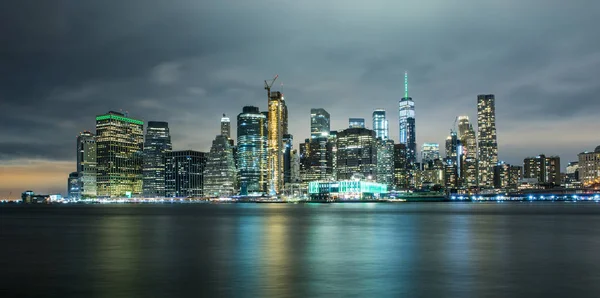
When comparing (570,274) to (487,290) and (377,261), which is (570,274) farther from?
(377,261)

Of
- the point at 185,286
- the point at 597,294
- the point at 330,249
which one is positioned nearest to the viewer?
the point at 597,294

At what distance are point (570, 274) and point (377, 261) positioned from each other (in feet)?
39.1

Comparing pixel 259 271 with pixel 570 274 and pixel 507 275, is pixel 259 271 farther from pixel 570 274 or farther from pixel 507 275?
pixel 570 274

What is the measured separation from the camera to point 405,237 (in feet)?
195

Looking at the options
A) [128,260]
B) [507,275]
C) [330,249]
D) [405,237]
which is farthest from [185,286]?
[405,237]

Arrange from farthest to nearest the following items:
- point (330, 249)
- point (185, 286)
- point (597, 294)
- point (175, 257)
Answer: point (330, 249), point (175, 257), point (185, 286), point (597, 294)

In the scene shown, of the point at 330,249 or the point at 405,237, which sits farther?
the point at 405,237

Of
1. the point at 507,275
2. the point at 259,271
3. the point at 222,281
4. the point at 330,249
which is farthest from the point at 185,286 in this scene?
the point at 330,249

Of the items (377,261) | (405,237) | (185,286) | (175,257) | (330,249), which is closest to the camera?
(185,286)

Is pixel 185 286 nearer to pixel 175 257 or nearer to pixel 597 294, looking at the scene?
pixel 175 257

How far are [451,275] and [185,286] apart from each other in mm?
14449

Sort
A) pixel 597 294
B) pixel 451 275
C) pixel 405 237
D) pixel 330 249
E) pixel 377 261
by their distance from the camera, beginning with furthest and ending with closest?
pixel 405 237, pixel 330 249, pixel 377 261, pixel 451 275, pixel 597 294

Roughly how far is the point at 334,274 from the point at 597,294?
1307 centimetres

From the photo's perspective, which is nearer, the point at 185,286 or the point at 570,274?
the point at 185,286
